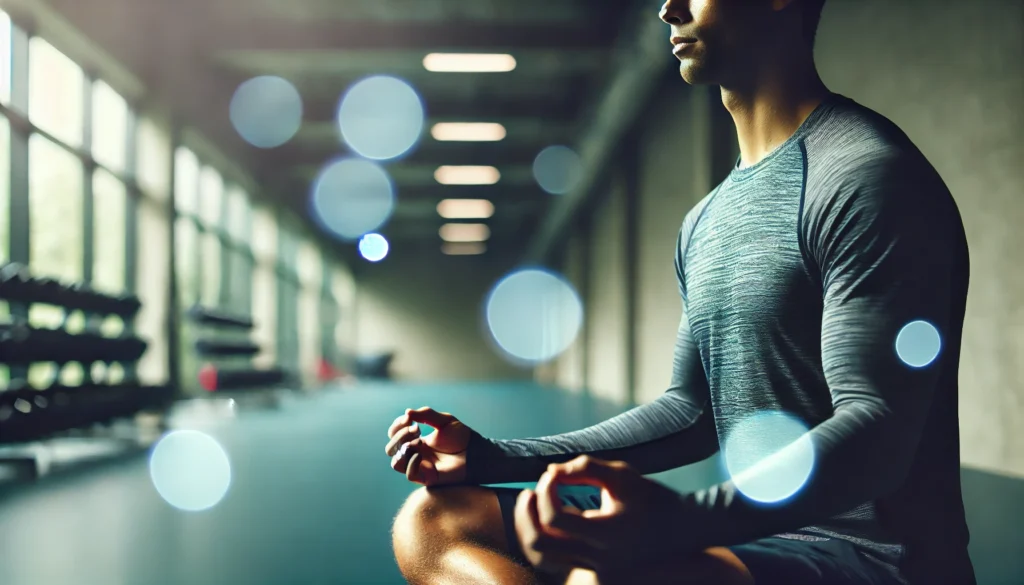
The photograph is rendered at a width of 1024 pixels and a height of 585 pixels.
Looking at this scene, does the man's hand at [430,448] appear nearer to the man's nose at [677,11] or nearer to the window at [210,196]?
the man's nose at [677,11]

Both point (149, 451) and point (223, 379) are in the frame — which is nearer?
point (149, 451)

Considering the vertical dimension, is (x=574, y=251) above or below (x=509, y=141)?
below

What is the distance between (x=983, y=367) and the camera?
330 cm

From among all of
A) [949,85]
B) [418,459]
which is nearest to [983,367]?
[949,85]

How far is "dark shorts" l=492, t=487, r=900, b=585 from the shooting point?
0.80 metres

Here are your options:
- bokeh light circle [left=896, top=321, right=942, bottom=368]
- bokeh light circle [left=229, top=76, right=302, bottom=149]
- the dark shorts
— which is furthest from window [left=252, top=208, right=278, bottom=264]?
bokeh light circle [left=896, top=321, right=942, bottom=368]

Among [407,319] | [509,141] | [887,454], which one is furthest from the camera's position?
[407,319]

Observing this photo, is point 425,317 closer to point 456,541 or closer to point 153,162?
point 153,162

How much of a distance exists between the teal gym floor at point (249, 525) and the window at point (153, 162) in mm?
3873

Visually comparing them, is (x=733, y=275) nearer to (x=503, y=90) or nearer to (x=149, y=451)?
(x=149, y=451)

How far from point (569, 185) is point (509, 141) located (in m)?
1.16

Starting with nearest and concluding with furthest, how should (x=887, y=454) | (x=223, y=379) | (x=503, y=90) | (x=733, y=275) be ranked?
(x=887, y=454), (x=733, y=275), (x=223, y=379), (x=503, y=90)

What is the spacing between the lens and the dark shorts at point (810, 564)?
80 centimetres

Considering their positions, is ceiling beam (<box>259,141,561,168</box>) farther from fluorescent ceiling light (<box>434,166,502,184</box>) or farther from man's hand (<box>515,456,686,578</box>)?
man's hand (<box>515,456,686,578</box>)
